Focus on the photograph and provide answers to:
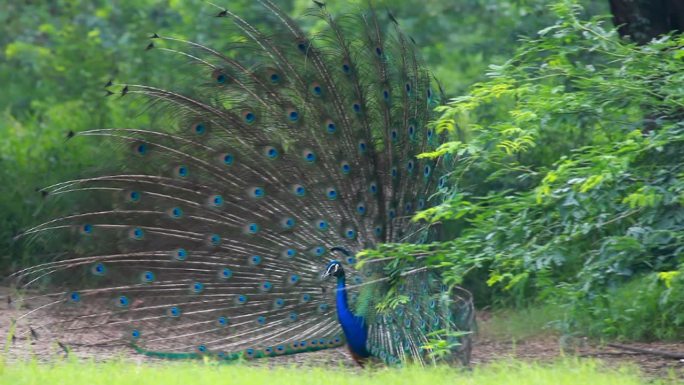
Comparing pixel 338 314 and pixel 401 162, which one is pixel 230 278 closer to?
pixel 338 314

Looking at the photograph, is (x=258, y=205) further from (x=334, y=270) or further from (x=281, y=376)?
(x=281, y=376)

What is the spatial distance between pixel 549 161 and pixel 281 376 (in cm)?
517

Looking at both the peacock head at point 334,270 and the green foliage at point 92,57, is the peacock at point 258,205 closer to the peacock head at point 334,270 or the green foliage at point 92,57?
the peacock head at point 334,270

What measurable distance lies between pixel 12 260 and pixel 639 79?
22.8 feet

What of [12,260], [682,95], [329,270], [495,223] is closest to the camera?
[682,95]

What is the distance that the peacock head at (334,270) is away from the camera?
24.6 feet

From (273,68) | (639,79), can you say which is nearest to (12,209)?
(273,68)

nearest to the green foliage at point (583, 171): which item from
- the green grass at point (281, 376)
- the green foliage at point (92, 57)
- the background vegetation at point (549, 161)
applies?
the background vegetation at point (549, 161)

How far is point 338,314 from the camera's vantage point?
7605 millimetres

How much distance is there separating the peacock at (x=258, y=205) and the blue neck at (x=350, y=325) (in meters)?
0.01

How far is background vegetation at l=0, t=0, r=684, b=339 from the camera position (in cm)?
622

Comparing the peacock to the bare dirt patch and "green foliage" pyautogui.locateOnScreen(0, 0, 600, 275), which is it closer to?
the bare dirt patch

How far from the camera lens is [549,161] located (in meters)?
10.4

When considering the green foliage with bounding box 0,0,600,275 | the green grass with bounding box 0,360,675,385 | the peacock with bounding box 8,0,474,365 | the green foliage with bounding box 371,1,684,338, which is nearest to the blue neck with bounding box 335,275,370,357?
the peacock with bounding box 8,0,474,365
